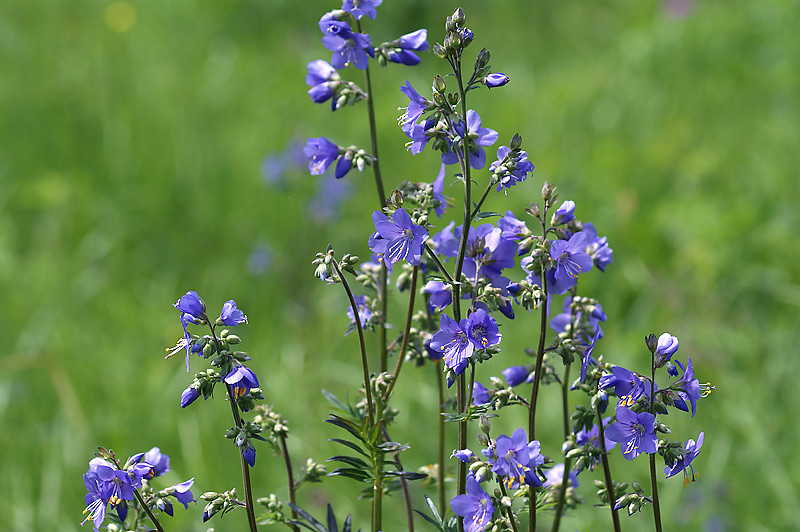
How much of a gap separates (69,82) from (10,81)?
398 millimetres

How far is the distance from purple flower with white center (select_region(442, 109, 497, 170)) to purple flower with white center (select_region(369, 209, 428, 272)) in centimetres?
17

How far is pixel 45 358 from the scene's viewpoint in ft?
10.5

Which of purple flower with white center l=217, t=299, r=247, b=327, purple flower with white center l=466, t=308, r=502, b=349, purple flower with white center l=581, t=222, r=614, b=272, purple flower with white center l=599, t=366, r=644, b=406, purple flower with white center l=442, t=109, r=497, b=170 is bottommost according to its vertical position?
purple flower with white center l=599, t=366, r=644, b=406

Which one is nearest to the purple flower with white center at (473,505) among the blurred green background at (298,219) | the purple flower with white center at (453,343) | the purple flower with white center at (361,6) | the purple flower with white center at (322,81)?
the purple flower with white center at (453,343)

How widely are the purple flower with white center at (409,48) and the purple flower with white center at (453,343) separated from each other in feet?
1.94

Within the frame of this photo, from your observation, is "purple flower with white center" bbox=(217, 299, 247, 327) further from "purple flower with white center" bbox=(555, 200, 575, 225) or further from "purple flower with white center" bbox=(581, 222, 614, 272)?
"purple flower with white center" bbox=(581, 222, 614, 272)

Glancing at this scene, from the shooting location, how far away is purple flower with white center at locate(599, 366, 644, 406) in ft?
4.13

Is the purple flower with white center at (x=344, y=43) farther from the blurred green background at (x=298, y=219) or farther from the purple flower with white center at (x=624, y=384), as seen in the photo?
the blurred green background at (x=298, y=219)

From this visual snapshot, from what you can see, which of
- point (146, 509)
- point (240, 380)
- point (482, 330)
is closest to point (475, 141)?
point (482, 330)

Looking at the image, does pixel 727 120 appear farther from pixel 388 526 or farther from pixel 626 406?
pixel 626 406

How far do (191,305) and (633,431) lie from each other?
→ 2.44 feet

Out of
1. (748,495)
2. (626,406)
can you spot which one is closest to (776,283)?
(748,495)

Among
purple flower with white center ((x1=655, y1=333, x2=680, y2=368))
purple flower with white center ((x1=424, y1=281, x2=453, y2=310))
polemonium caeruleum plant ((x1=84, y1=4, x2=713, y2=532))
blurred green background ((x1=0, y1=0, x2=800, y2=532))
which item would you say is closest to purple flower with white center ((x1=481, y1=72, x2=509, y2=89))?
polemonium caeruleum plant ((x1=84, y1=4, x2=713, y2=532))

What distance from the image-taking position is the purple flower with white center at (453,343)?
48.3 inches
